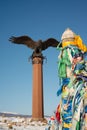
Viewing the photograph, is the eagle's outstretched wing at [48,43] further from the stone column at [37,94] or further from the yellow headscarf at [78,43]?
the yellow headscarf at [78,43]

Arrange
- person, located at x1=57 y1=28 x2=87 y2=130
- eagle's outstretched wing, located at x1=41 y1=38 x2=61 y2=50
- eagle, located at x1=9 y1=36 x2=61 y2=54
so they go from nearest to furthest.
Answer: person, located at x1=57 y1=28 x2=87 y2=130
eagle, located at x1=9 y1=36 x2=61 y2=54
eagle's outstretched wing, located at x1=41 y1=38 x2=61 y2=50

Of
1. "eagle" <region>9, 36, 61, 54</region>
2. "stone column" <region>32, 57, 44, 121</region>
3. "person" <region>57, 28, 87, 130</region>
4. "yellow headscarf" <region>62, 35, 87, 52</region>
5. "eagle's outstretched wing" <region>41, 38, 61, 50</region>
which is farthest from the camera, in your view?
"eagle's outstretched wing" <region>41, 38, 61, 50</region>

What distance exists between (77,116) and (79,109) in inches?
3.2

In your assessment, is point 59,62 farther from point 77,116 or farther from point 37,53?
point 37,53

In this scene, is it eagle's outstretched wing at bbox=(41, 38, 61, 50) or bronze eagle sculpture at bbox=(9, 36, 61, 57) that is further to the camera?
eagle's outstretched wing at bbox=(41, 38, 61, 50)

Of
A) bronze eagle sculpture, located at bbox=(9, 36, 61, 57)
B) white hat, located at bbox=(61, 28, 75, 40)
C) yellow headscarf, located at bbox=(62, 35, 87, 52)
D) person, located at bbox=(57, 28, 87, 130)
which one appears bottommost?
person, located at bbox=(57, 28, 87, 130)

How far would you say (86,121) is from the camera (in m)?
2.75

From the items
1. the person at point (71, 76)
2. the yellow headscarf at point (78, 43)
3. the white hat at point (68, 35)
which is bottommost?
the person at point (71, 76)

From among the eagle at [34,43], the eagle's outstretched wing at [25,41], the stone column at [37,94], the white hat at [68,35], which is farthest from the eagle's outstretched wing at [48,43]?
the white hat at [68,35]

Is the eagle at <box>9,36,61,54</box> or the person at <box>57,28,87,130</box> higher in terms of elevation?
the eagle at <box>9,36,61,54</box>

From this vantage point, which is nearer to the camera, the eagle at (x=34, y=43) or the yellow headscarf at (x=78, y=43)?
the yellow headscarf at (x=78, y=43)

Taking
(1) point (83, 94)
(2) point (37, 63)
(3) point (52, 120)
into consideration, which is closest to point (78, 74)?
(1) point (83, 94)

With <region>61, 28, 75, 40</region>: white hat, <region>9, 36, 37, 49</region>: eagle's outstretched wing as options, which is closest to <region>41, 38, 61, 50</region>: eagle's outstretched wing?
<region>9, 36, 37, 49</region>: eagle's outstretched wing

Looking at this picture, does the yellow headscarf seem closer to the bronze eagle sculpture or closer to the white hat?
the white hat
